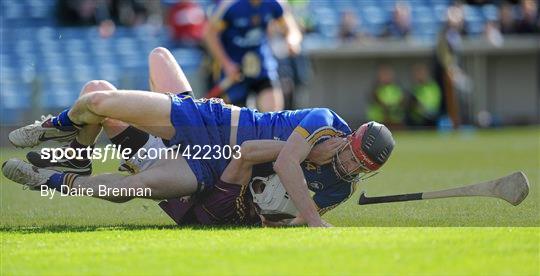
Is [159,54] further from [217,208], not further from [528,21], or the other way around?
[528,21]

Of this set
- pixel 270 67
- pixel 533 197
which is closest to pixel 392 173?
pixel 270 67

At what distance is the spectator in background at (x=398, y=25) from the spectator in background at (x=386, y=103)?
2.68ft

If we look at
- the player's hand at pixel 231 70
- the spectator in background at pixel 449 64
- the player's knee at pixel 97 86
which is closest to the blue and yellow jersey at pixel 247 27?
the player's hand at pixel 231 70

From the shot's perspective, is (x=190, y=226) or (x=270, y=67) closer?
(x=190, y=226)

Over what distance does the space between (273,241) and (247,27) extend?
738 centimetres

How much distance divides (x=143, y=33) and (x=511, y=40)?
24.2ft

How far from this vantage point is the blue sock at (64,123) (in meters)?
8.49

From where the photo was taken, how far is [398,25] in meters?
25.4

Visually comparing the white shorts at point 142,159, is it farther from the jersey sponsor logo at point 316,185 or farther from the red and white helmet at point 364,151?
the red and white helmet at point 364,151

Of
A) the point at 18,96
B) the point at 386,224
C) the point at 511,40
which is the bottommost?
the point at 511,40

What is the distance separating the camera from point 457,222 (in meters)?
8.22

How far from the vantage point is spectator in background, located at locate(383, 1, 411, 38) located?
25.3m

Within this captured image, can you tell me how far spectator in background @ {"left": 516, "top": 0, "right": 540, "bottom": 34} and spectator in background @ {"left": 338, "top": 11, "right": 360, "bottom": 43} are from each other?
3.40m

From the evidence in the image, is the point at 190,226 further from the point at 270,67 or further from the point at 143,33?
the point at 143,33
